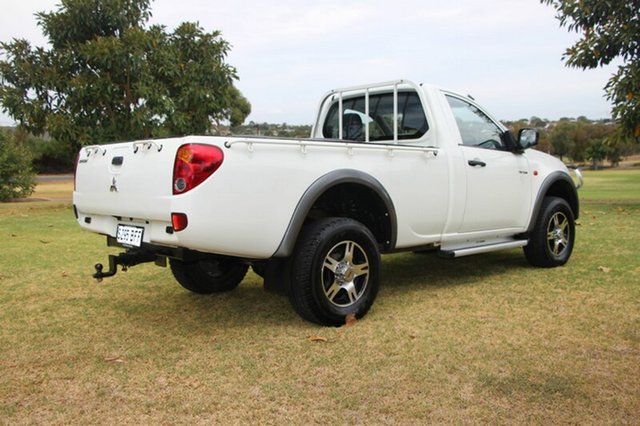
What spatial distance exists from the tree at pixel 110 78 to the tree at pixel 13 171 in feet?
17.3

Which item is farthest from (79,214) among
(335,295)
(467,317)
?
(467,317)

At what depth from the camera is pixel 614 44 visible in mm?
12719

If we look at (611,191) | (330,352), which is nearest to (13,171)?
(330,352)

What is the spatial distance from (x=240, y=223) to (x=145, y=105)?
40.2ft

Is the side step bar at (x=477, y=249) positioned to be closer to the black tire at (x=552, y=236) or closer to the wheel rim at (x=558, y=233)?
the black tire at (x=552, y=236)

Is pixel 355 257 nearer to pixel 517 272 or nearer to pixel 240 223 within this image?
pixel 240 223

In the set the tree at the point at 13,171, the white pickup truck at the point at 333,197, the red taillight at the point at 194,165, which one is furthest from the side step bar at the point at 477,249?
the tree at the point at 13,171

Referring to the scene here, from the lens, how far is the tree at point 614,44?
12.2 m

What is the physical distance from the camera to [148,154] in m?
3.86

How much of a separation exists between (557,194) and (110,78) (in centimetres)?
1174

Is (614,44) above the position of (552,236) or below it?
above

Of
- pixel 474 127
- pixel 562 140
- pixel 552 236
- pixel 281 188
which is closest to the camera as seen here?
pixel 281 188

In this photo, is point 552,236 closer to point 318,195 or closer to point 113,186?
point 318,195

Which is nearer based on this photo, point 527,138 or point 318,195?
point 318,195
